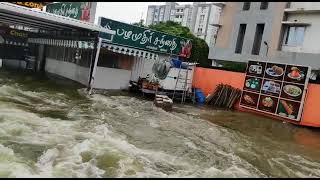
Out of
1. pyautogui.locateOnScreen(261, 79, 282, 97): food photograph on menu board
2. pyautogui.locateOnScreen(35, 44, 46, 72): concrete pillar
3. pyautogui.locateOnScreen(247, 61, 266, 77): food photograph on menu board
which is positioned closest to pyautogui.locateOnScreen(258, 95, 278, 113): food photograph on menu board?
pyautogui.locateOnScreen(261, 79, 282, 97): food photograph on menu board

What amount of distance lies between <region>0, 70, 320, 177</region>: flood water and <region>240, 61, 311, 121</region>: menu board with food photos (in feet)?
4.47

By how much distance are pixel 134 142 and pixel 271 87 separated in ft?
32.2

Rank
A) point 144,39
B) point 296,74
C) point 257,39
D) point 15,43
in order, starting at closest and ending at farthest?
point 296,74
point 144,39
point 15,43
point 257,39

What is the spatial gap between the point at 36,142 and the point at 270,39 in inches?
926

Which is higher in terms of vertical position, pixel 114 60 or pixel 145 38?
pixel 145 38

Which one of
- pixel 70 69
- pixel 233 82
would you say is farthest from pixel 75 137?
pixel 70 69

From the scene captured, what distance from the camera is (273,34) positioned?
91.5 ft

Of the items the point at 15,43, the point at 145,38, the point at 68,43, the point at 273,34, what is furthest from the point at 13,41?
the point at 273,34

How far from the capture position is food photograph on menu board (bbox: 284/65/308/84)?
613 inches

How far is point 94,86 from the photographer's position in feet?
61.5

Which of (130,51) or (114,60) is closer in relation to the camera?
(130,51)

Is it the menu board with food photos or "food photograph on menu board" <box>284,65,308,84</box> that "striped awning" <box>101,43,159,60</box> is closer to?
the menu board with food photos

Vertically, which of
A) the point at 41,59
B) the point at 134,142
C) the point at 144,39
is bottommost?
the point at 134,142

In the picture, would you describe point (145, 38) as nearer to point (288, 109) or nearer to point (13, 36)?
point (288, 109)
